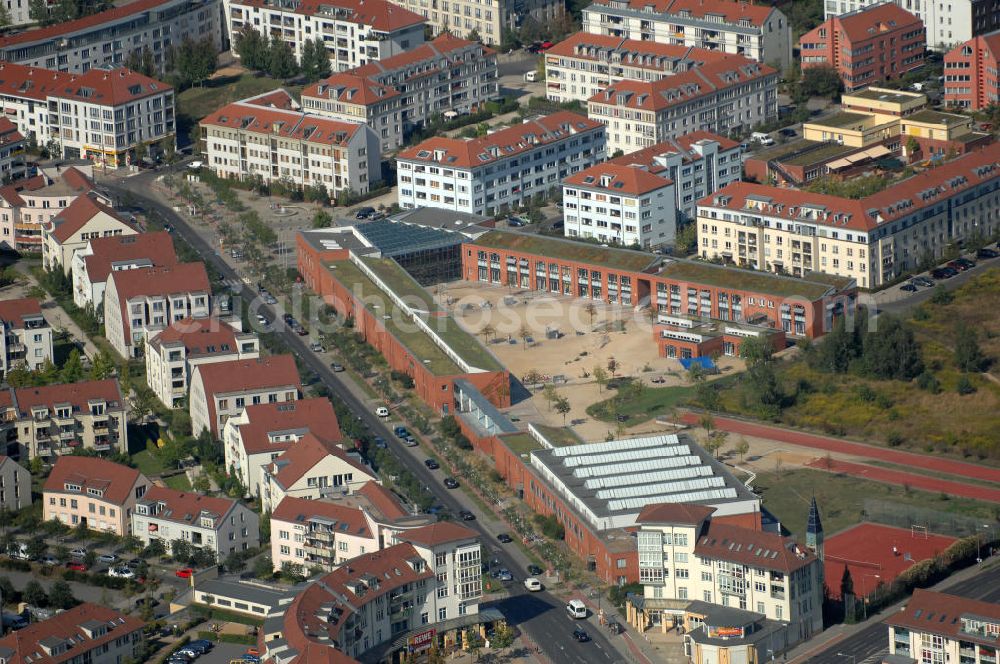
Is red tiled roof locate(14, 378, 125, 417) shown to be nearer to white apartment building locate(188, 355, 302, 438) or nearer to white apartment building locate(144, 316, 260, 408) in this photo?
white apartment building locate(188, 355, 302, 438)

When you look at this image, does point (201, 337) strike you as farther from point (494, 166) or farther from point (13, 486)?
point (494, 166)

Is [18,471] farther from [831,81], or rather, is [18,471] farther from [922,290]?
[831,81]

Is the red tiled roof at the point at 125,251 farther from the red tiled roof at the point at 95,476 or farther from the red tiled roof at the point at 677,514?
the red tiled roof at the point at 677,514

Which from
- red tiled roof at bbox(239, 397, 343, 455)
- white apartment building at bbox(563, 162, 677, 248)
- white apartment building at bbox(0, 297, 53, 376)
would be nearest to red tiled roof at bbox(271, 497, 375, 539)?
red tiled roof at bbox(239, 397, 343, 455)

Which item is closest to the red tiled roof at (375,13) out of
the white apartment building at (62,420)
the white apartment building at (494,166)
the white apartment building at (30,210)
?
the white apartment building at (494,166)

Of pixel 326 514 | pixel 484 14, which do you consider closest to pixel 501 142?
pixel 484 14
